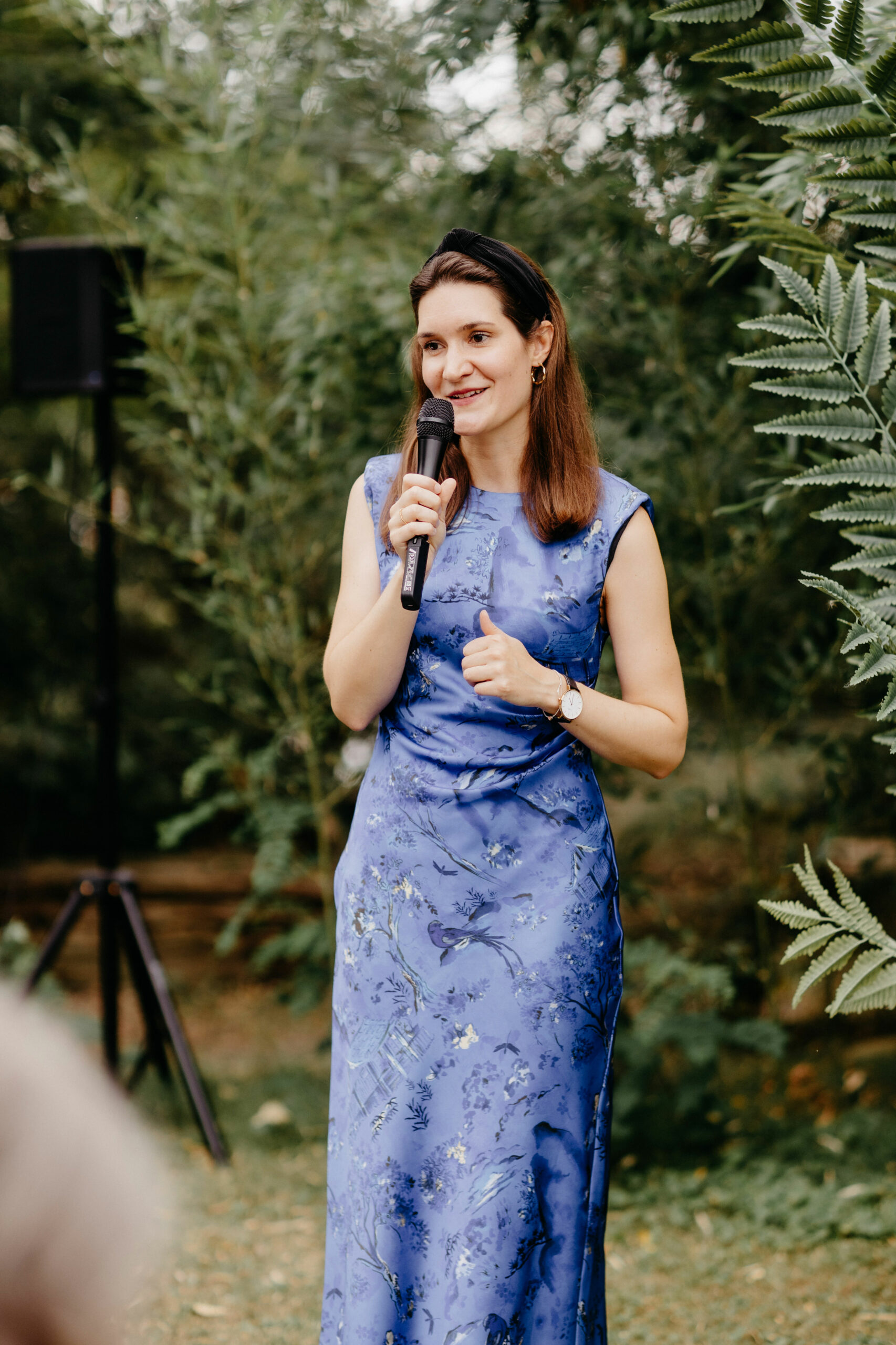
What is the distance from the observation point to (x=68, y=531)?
5.09 meters

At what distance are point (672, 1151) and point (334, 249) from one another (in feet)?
8.71

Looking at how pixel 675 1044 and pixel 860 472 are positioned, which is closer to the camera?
pixel 860 472

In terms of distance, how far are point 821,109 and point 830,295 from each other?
0.20 metres

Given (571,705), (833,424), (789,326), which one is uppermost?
(789,326)

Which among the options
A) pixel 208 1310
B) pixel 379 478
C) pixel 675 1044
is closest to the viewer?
pixel 379 478

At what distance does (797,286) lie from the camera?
1.36m

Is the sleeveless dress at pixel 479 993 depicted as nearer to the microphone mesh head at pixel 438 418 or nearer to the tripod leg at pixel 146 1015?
the microphone mesh head at pixel 438 418

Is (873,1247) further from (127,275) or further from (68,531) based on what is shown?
(68,531)

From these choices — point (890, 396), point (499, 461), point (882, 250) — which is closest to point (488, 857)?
point (499, 461)

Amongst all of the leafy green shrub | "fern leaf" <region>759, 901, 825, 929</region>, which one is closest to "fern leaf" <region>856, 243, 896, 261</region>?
"fern leaf" <region>759, 901, 825, 929</region>

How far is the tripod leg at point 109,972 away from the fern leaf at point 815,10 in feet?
8.81

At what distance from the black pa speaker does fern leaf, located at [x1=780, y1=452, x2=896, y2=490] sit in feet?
7.59

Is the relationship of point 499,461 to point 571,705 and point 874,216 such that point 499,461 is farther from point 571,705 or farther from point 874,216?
point 874,216

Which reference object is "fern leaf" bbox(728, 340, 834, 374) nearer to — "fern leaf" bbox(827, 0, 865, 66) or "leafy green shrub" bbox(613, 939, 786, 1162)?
"fern leaf" bbox(827, 0, 865, 66)
